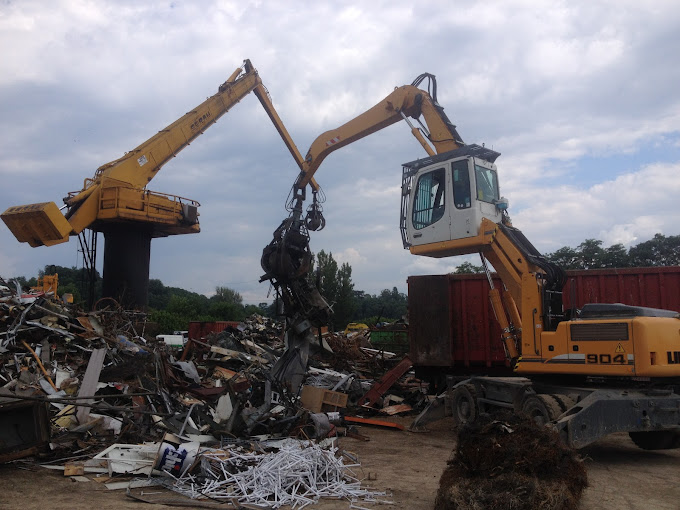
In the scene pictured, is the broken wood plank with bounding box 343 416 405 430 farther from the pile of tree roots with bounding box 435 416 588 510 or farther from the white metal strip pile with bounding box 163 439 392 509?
the pile of tree roots with bounding box 435 416 588 510

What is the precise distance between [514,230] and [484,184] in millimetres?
787

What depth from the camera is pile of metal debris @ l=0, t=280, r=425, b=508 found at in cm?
598

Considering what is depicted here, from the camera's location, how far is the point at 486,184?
825 cm

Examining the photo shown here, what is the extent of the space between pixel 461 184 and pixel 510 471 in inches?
179

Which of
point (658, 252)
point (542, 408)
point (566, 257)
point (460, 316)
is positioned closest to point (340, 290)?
point (566, 257)

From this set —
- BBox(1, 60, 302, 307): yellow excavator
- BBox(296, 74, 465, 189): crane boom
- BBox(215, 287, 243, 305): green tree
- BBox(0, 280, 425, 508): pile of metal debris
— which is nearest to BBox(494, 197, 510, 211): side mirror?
BBox(296, 74, 465, 189): crane boom

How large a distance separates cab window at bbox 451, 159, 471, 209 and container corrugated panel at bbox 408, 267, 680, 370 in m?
3.29

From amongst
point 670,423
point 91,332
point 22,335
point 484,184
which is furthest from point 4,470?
point 670,423

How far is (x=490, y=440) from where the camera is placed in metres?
4.80

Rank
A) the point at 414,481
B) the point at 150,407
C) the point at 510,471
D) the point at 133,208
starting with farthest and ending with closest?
the point at 133,208 → the point at 150,407 → the point at 414,481 → the point at 510,471

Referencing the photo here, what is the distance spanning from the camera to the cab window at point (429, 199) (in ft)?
27.8

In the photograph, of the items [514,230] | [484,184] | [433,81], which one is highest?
[433,81]

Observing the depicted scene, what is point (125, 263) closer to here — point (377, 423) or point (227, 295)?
point (377, 423)

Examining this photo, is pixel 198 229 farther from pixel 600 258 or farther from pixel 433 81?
pixel 600 258
